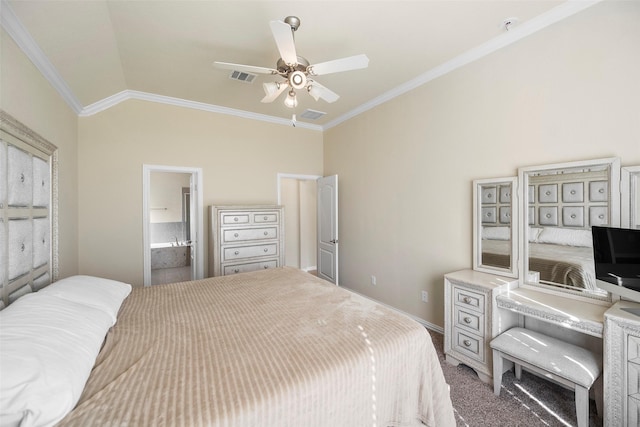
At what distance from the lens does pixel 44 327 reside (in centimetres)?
107

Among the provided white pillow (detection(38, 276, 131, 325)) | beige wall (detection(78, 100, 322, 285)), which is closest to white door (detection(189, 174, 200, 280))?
beige wall (detection(78, 100, 322, 285))

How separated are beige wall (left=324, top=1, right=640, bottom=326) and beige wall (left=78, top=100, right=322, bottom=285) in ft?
5.13

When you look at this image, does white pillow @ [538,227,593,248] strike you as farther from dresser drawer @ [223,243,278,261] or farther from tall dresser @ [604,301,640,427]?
dresser drawer @ [223,243,278,261]

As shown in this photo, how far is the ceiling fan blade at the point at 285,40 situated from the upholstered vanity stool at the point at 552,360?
8.54ft

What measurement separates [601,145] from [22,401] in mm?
3280

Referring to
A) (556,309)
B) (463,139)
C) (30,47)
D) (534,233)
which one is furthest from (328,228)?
(30,47)

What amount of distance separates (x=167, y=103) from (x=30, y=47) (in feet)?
6.01

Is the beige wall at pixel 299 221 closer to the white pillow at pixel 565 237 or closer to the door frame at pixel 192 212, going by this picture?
the door frame at pixel 192 212

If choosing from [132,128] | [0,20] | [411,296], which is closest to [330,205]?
[411,296]

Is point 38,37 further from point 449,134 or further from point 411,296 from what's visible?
point 411,296

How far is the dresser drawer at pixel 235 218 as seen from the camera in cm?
351

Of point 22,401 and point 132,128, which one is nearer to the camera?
point 22,401

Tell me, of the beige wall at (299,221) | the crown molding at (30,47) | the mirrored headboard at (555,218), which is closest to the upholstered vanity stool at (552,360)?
the mirrored headboard at (555,218)

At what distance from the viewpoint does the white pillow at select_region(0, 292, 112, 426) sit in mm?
780
